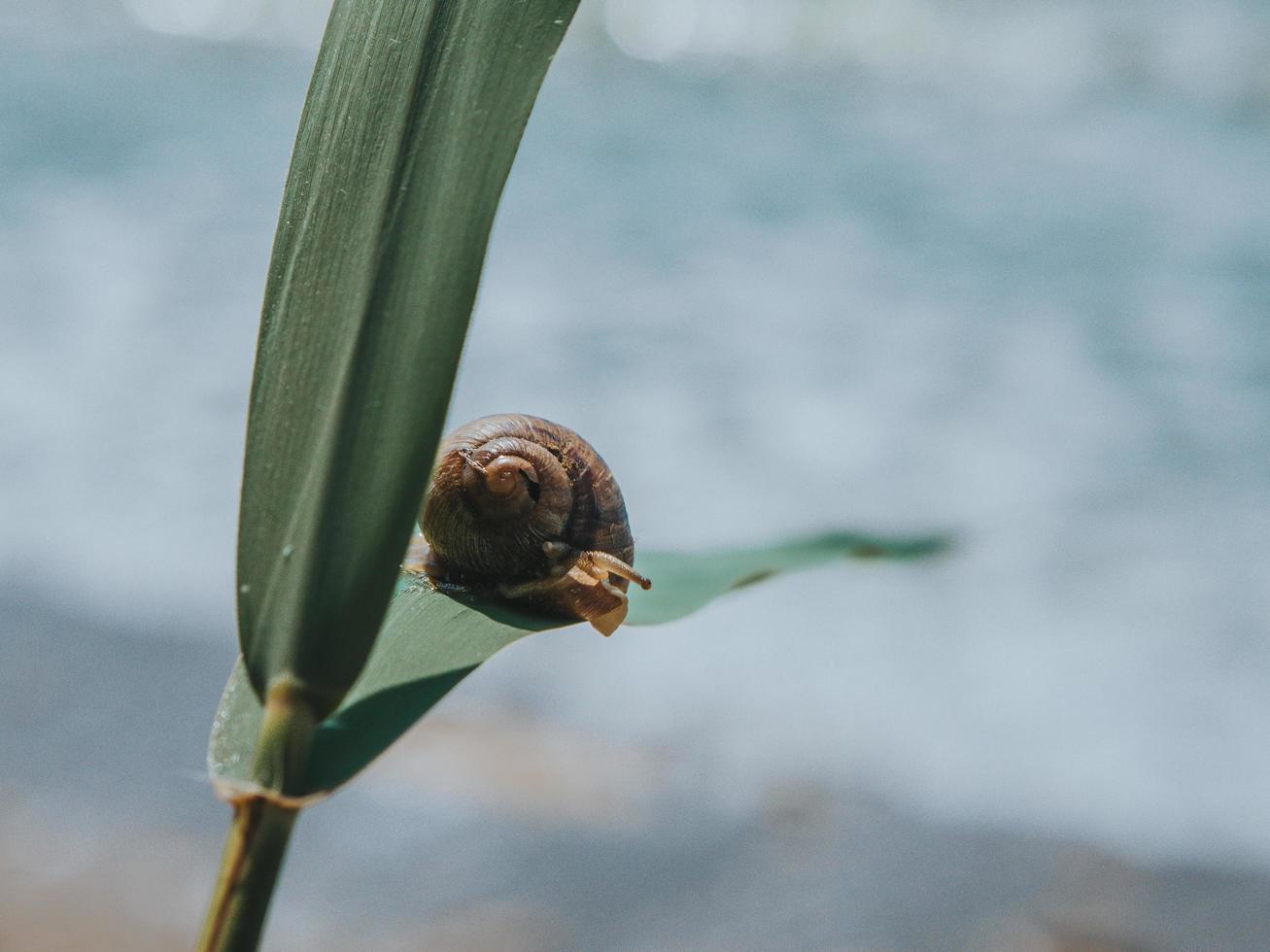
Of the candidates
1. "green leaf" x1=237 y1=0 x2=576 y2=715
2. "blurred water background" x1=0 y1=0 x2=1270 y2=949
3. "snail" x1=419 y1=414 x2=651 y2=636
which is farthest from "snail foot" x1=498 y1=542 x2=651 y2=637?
"blurred water background" x1=0 y1=0 x2=1270 y2=949

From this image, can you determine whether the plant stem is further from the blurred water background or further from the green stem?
the blurred water background

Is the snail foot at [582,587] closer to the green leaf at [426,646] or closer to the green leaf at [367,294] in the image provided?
the green leaf at [426,646]

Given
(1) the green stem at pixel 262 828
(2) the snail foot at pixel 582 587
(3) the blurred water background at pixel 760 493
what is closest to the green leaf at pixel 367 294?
(1) the green stem at pixel 262 828

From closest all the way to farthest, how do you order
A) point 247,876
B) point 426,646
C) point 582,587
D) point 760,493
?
point 247,876, point 426,646, point 582,587, point 760,493

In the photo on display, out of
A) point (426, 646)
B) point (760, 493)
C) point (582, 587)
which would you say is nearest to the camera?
point (426, 646)

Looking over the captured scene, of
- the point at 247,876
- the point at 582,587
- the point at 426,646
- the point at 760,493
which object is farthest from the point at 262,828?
the point at 760,493

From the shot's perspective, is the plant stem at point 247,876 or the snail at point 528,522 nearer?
the plant stem at point 247,876

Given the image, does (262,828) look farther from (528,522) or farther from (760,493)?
(760,493)
